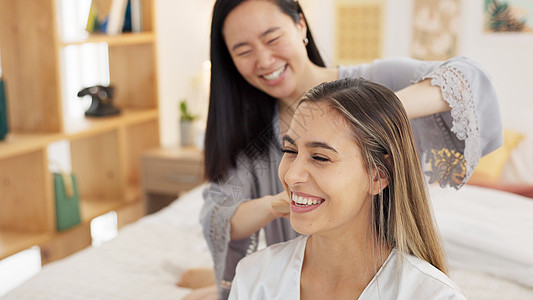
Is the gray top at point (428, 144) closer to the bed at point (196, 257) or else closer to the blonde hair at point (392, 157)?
the bed at point (196, 257)

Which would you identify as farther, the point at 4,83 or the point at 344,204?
the point at 4,83

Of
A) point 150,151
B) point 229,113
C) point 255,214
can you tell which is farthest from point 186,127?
point 255,214

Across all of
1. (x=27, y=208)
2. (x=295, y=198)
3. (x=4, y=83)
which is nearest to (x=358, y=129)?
(x=295, y=198)

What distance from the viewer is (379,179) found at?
3.60 feet

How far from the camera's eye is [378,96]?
1099mm

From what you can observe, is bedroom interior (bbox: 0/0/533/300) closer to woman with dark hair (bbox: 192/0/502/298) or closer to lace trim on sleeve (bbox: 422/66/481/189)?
woman with dark hair (bbox: 192/0/502/298)

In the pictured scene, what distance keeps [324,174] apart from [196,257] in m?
1.13

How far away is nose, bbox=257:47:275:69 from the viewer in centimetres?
143

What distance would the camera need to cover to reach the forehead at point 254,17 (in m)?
1.43

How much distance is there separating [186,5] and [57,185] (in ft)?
4.69

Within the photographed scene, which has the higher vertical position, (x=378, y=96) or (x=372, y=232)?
(x=378, y=96)

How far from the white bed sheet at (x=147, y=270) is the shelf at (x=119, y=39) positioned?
3.07 ft

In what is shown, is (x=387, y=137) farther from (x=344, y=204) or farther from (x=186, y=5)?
(x=186, y=5)

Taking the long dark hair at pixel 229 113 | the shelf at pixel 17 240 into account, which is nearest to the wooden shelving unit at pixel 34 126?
the shelf at pixel 17 240
